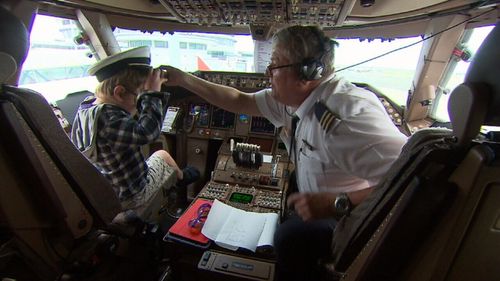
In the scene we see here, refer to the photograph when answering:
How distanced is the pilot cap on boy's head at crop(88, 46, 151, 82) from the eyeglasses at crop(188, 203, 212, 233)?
31.2 inches

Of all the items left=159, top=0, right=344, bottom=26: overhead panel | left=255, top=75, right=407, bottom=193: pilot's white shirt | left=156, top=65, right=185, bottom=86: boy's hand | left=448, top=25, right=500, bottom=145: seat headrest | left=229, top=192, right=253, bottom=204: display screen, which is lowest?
left=229, top=192, right=253, bottom=204: display screen

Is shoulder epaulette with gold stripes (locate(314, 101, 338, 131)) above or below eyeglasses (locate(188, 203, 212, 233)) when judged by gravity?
above

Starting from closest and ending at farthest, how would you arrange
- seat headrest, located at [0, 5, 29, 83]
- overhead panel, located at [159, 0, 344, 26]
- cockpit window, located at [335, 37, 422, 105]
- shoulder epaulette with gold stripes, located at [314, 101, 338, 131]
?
seat headrest, located at [0, 5, 29, 83] < shoulder epaulette with gold stripes, located at [314, 101, 338, 131] < overhead panel, located at [159, 0, 344, 26] < cockpit window, located at [335, 37, 422, 105]

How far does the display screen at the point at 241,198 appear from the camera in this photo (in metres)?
1.61

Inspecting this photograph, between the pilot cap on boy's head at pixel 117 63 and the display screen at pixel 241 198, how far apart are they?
0.88 meters

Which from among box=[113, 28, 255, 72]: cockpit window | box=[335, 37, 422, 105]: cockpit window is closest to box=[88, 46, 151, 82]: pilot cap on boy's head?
box=[113, 28, 255, 72]: cockpit window

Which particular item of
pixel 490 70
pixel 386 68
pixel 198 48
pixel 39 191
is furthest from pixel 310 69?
pixel 198 48

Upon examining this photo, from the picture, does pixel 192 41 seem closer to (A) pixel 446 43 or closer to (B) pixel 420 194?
(A) pixel 446 43

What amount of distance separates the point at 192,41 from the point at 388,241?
299 cm

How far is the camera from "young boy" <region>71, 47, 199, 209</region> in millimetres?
1267

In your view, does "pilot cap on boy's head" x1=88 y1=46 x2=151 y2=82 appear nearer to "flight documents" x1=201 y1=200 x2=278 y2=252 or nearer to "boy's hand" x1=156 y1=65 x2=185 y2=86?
"boy's hand" x1=156 y1=65 x2=185 y2=86

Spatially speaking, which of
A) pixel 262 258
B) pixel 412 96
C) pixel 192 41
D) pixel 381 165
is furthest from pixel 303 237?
pixel 192 41

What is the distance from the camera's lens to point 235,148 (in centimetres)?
201

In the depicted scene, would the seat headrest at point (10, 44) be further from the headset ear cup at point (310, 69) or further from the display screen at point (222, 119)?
the display screen at point (222, 119)
